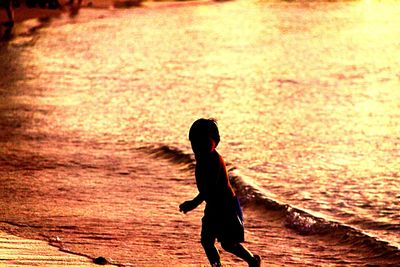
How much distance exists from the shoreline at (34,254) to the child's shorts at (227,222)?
1063 millimetres

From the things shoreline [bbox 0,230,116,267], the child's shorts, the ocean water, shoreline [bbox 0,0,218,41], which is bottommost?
shoreline [bbox 0,0,218,41]

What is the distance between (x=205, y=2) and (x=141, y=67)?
2405cm

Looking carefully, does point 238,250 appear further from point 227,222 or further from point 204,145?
point 204,145

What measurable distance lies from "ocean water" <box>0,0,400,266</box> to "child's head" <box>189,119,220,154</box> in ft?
5.00

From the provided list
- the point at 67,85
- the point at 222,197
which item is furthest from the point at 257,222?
the point at 67,85

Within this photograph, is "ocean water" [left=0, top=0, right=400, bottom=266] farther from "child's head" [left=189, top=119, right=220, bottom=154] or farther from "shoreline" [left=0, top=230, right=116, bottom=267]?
"child's head" [left=189, top=119, right=220, bottom=154]

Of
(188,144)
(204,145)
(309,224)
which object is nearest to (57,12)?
(188,144)

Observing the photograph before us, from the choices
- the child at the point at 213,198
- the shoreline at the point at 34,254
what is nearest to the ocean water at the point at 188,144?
the shoreline at the point at 34,254

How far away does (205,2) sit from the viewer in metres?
47.2

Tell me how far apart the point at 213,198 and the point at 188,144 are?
7.04 m

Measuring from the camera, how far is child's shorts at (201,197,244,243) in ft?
20.9

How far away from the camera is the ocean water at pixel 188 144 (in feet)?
28.3

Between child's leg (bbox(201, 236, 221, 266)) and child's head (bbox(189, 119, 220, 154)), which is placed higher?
child's head (bbox(189, 119, 220, 154))

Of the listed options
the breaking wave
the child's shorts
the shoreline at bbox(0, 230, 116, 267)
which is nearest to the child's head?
the child's shorts
